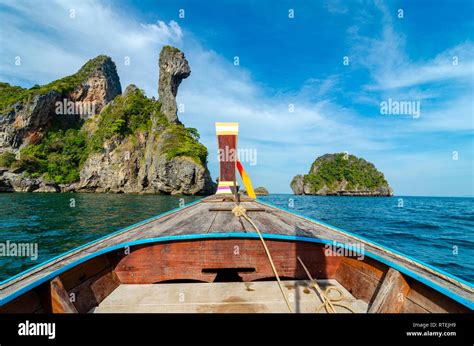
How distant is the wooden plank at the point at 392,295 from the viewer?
233cm

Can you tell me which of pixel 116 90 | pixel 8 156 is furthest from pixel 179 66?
pixel 8 156

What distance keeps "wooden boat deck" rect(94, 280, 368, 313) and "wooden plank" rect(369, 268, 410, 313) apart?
33 cm

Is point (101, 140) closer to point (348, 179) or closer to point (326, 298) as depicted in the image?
point (326, 298)

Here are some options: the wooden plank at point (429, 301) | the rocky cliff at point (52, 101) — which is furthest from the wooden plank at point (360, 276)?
the rocky cliff at point (52, 101)

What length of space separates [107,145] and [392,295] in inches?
2664

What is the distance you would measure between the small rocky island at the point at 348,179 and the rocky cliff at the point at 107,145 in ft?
249

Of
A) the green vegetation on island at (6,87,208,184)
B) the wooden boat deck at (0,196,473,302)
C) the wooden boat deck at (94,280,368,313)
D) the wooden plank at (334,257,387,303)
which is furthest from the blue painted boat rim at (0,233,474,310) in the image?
the green vegetation on island at (6,87,208,184)

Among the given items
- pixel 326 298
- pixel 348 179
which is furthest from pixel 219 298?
pixel 348 179

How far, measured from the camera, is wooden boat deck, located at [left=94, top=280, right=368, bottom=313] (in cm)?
262

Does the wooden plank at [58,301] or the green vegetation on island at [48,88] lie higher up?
the green vegetation on island at [48,88]

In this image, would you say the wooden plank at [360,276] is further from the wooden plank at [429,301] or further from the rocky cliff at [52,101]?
the rocky cliff at [52,101]
